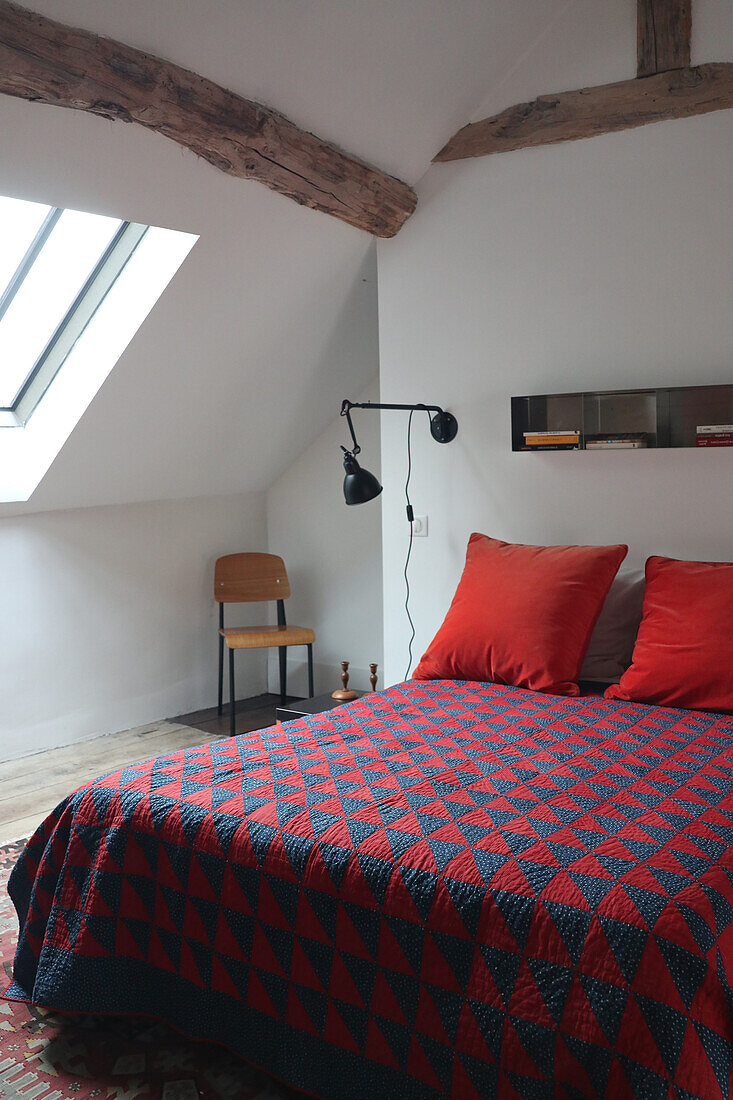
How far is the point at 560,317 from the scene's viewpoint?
10.8 feet

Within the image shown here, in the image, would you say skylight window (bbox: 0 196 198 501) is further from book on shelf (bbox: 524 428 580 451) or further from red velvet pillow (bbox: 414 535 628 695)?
red velvet pillow (bbox: 414 535 628 695)

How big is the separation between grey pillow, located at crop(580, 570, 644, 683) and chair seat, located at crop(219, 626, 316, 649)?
178 cm

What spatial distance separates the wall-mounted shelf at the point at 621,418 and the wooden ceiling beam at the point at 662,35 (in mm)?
1070

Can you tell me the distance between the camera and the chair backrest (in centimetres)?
471

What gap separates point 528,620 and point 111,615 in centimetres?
225

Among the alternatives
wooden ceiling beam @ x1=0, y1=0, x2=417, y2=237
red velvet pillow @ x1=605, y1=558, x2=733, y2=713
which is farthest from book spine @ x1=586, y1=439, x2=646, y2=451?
wooden ceiling beam @ x1=0, y1=0, x2=417, y2=237

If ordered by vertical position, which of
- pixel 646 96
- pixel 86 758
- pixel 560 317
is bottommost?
pixel 86 758

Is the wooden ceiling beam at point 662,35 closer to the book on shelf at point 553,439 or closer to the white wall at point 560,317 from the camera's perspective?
the white wall at point 560,317

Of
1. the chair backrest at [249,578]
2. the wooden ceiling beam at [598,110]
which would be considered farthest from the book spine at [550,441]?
the chair backrest at [249,578]

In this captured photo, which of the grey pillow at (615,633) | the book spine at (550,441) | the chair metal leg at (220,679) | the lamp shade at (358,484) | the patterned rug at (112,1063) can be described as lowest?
the patterned rug at (112,1063)

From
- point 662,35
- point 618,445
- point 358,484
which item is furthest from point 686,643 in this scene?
point 662,35

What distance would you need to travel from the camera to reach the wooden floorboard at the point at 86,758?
10.9 feet

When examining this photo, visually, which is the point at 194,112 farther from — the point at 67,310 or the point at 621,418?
the point at 621,418

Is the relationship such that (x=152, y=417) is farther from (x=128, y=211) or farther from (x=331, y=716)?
(x=331, y=716)
